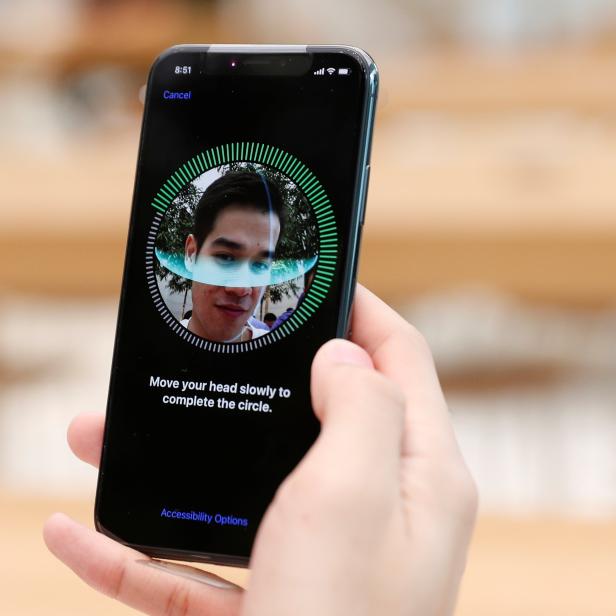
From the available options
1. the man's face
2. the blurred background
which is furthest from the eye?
the blurred background

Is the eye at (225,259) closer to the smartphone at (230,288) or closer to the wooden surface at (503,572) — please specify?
the smartphone at (230,288)

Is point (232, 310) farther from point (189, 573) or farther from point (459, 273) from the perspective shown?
point (459, 273)

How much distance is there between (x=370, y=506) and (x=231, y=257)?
0.51ft

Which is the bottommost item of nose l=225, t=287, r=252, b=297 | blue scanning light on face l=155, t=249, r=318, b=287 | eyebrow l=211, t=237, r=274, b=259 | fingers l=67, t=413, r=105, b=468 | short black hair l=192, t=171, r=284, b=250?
fingers l=67, t=413, r=105, b=468

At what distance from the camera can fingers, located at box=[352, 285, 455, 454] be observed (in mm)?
325

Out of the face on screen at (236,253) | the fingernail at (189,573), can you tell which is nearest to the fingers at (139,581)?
the fingernail at (189,573)

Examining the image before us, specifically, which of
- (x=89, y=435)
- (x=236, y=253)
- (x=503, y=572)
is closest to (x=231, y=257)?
(x=236, y=253)

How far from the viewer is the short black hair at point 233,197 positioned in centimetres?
40

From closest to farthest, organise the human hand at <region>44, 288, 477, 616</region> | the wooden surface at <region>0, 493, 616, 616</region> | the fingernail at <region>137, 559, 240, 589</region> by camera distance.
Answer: the human hand at <region>44, 288, 477, 616</region> → the fingernail at <region>137, 559, 240, 589</region> → the wooden surface at <region>0, 493, 616, 616</region>

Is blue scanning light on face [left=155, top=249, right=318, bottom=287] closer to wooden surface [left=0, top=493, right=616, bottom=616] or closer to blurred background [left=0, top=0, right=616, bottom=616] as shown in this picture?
blurred background [left=0, top=0, right=616, bottom=616]

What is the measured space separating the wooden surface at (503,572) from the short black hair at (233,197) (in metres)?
0.25

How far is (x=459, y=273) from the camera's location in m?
0.67

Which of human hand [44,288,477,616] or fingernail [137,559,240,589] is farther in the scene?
fingernail [137,559,240,589]

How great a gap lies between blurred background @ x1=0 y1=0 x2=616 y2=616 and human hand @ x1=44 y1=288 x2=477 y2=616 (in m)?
0.18
